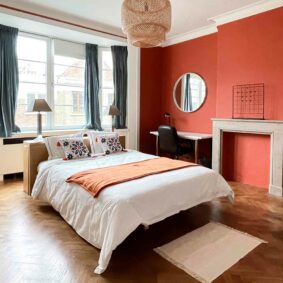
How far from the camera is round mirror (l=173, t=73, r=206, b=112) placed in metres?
4.96

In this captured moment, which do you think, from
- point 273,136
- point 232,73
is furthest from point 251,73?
point 273,136

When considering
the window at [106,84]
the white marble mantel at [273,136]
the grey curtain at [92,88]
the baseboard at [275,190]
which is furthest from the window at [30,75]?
the baseboard at [275,190]

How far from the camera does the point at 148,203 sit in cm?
218

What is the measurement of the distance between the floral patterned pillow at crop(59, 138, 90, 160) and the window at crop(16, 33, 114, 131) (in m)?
1.52

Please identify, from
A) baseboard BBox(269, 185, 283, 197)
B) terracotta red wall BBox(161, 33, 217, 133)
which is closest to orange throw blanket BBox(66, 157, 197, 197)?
baseboard BBox(269, 185, 283, 197)

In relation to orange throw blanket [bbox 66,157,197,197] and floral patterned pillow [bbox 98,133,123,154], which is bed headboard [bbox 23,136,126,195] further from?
orange throw blanket [bbox 66,157,197,197]

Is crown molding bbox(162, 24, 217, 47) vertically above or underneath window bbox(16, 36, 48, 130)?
above

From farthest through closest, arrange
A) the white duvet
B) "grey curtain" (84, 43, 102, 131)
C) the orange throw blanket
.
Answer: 1. "grey curtain" (84, 43, 102, 131)
2. the orange throw blanket
3. the white duvet

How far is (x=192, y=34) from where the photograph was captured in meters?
4.95

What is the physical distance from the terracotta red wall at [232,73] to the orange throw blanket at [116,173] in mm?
1663

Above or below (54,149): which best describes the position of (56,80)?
above

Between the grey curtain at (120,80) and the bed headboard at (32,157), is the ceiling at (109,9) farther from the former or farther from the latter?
the bed headboard at (32,157)

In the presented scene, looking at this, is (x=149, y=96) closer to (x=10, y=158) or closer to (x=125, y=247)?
(x=10, y=158)

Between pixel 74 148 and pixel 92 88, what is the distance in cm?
200
